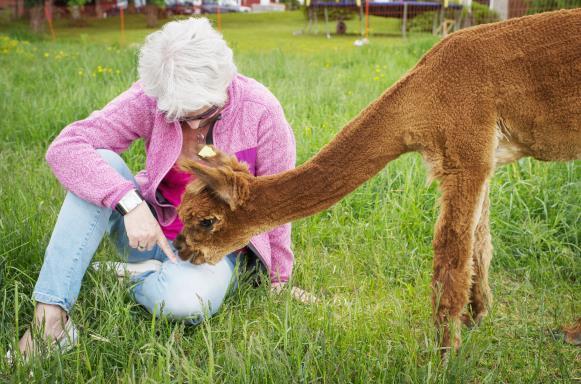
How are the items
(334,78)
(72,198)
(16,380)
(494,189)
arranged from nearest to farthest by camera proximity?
(16,380), (72,198), (494,189), (334,78)

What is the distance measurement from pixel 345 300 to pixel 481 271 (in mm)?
640

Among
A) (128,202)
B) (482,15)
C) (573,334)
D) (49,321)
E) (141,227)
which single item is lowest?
(573,334)

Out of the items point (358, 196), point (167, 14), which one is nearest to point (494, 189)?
point (358, 196)

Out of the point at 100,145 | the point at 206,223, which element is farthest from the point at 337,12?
the point at 206,223

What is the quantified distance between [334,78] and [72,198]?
16.4ft

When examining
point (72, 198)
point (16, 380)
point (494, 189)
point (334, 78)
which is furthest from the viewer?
point (334, 78)

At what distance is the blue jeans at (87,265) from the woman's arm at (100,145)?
9 cm

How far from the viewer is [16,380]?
2.14 metres

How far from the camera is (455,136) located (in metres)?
2.24

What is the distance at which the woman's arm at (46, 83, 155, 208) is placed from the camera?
2666 mm

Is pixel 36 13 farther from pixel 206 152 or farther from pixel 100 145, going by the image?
pixel 206 152

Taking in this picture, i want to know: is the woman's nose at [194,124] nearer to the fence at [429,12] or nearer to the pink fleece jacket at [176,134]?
the pink fleece jacket at [176,134]

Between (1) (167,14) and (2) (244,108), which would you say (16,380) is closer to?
(2) (244,108)

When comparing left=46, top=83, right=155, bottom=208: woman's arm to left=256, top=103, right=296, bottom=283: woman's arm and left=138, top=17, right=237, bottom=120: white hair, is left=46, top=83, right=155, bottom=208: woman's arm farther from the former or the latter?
left=256, top=103, right=296, bottom=283: woman's arm
